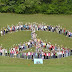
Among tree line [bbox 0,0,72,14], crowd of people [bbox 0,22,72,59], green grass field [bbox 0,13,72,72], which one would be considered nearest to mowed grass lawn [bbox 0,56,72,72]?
green grass field [bbox 0,13,72,72]

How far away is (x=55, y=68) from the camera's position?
19250 millimetres

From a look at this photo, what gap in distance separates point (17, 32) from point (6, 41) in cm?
336

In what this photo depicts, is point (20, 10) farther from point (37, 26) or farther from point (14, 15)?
point (37, 26)

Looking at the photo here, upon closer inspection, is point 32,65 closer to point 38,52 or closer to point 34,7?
point 38,52

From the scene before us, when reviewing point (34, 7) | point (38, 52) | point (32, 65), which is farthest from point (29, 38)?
point (34, 7)

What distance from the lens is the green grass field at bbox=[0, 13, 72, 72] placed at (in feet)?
63.1

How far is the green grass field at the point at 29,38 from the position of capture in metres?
19.2

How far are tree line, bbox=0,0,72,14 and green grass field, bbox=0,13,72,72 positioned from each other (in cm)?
187

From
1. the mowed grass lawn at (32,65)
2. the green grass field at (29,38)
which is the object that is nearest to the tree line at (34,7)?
the green grass field at (29,38)

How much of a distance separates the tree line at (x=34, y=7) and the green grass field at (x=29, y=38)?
1.87 m

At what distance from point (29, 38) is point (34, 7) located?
53.4 ft

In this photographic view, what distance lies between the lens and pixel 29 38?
28.6m

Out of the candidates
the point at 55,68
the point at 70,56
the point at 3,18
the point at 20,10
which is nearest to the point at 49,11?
the point at 20,10

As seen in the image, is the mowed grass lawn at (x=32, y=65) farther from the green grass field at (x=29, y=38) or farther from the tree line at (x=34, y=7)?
the tree line at (x=34, y=7)
